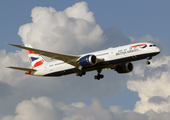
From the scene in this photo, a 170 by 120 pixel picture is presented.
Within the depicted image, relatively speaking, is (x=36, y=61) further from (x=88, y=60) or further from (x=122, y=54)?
(x=122, y=54)

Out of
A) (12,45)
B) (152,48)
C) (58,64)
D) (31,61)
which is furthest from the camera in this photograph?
(31,61)

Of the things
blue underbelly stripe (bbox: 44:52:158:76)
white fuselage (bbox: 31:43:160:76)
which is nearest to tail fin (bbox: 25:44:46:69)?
blue underbelly stripe (bbox: 44:52:158:76)

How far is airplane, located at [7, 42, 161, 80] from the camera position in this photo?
165 feet

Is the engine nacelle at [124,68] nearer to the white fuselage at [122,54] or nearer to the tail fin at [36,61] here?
the white fuselage at [122,54]

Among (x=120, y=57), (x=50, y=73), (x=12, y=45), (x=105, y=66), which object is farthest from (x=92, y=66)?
(x=12, y=45)

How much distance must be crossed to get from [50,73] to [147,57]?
2066 centimetres

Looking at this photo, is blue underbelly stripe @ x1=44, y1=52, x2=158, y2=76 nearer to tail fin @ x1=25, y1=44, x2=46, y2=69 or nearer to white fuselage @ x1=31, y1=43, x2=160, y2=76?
white fuselage @ x1=31, y1=43, x2=160, y2=76

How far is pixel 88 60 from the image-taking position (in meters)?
52.0

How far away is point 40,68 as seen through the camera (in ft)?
206

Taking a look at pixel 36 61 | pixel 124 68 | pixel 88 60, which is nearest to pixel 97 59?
pixel 88 60

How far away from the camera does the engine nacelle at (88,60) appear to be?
52000mm

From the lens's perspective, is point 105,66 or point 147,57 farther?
point 105,66

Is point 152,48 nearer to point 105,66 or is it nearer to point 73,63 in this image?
point 105,66

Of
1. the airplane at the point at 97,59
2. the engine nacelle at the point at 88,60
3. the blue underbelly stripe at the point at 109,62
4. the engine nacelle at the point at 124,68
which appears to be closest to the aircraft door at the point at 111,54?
the airplane at the point at 97,59
